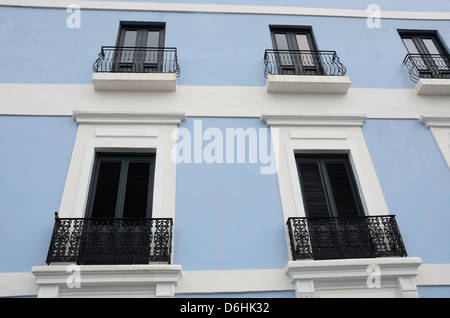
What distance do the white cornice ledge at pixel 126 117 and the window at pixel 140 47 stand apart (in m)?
1.29

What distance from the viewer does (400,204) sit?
6508 millimetres

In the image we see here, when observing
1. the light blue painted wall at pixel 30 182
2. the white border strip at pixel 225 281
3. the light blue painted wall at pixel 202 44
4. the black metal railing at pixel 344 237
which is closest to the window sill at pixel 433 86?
the light blue painted wall at pixel 202 44

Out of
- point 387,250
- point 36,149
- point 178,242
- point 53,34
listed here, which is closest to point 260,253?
point 178,242

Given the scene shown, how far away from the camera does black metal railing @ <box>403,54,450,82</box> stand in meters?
8.36

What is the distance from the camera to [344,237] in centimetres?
592

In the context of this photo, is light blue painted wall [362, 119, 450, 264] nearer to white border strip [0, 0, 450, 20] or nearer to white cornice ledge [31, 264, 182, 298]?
white border strip [0, 0, 450, 20]

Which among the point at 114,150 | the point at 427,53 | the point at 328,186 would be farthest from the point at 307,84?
the point at 114,150

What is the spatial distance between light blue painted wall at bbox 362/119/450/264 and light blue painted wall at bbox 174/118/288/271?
2101mm

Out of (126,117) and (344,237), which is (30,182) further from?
(344,237)

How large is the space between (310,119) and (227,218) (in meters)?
2.72

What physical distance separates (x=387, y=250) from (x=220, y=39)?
5.73 metres

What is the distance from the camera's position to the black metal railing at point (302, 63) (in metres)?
8.17

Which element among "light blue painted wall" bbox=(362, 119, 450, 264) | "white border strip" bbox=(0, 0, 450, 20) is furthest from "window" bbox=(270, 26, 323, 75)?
"light blue painted wall" bbox=(362, 119, 450, 264)

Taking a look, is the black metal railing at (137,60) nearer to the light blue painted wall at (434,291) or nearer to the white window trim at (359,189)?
the white window trim at (359,189)
